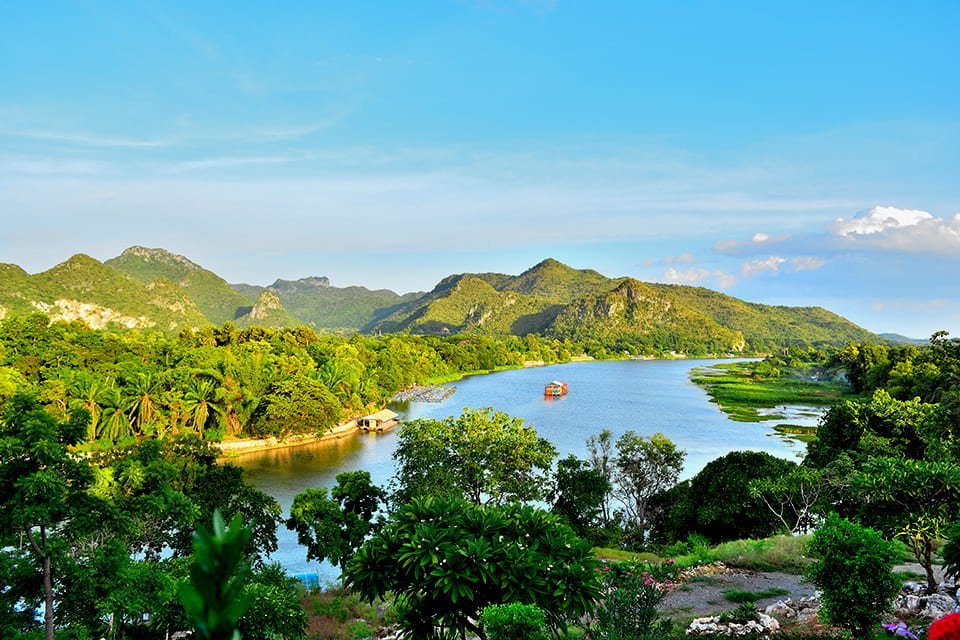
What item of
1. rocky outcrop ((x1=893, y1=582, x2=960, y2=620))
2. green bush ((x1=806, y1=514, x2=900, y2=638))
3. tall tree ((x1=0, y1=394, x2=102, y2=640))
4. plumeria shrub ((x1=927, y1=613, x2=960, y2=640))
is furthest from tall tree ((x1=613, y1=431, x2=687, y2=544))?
plumeria shrub ((x1=927, y1=613, x2=960, y2=640))

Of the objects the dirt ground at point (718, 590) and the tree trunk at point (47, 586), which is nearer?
the tree trunk at point (47, 586)

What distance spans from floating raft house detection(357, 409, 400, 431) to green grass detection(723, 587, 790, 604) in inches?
1330

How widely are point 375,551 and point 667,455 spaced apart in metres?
16.7

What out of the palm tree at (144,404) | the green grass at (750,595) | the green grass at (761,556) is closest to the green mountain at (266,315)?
the palm tree at (144,404)

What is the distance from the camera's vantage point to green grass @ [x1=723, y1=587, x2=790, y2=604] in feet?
34.6

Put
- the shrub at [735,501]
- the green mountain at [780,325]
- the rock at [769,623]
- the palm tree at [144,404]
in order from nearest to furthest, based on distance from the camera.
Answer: the rock at [769,623] → the shrub at [735,501] → the palm tree at [144,404] → the green mountain at [780,325]

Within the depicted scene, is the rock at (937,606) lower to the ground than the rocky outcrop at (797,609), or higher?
higher

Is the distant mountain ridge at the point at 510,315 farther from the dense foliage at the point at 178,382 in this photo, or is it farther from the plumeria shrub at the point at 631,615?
the plumeria shrub at the point at 631,615

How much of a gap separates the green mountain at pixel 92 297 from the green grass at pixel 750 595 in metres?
95.6

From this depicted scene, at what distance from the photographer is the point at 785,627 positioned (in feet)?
28.7

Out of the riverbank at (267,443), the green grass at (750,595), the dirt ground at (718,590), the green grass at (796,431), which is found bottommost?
the riverbank at (267,443)

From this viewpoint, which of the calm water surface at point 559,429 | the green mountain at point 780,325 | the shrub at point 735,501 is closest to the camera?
the shrub at point 735,501

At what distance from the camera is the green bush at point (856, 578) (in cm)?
690

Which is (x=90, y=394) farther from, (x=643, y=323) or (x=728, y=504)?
(x=643, y=323)
